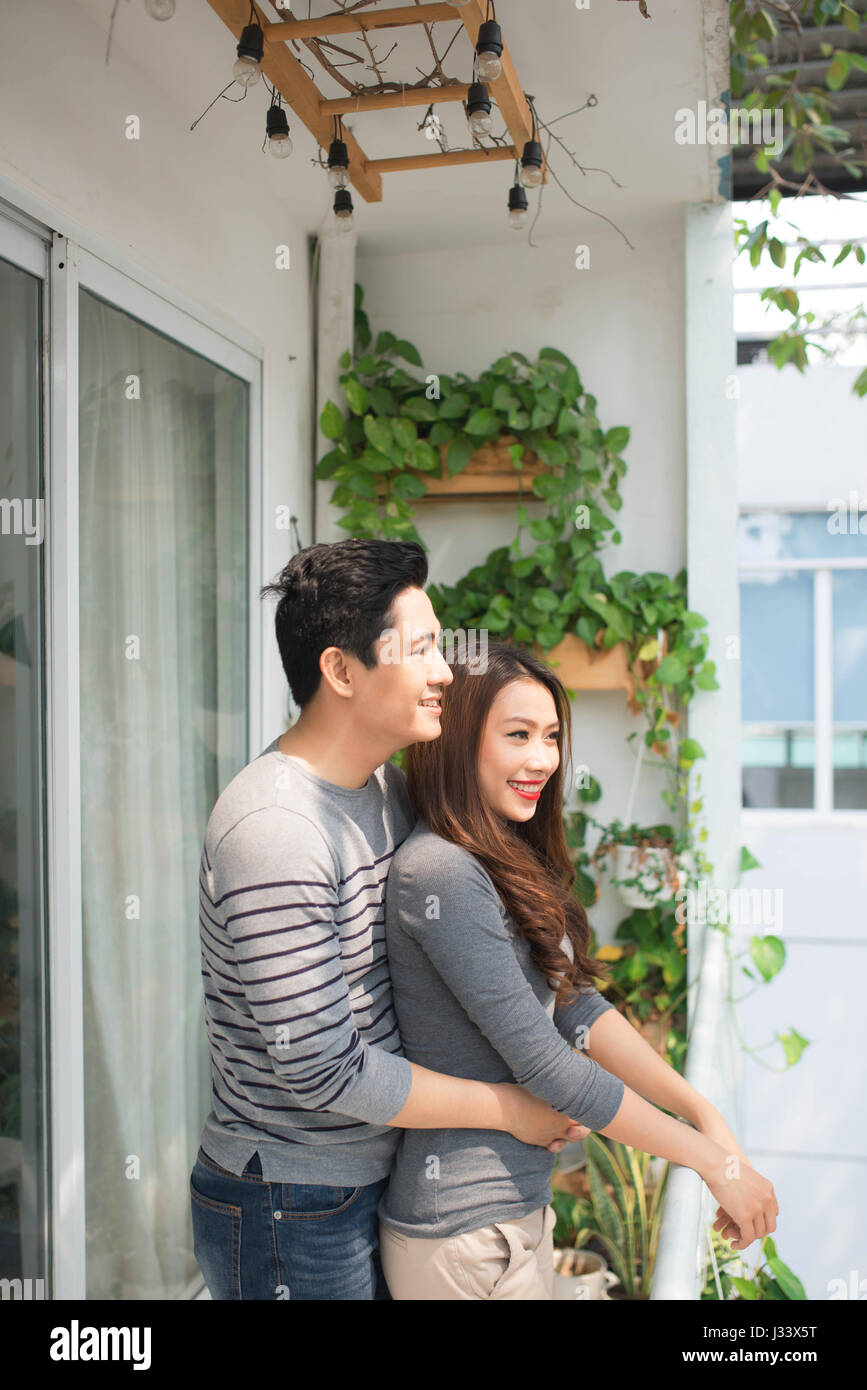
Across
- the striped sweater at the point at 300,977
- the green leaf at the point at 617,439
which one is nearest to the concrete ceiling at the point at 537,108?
the green leaf at the point at 617,439

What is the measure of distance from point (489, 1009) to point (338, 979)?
0.55 ft

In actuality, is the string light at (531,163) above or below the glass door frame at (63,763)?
above

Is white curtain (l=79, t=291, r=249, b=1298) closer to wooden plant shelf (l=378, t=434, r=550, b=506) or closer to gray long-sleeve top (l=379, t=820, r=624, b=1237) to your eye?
wooden plant shelf (l=378, t=434, r=550, b=506)

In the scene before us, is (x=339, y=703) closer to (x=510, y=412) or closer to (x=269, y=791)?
(x=269, y=791)

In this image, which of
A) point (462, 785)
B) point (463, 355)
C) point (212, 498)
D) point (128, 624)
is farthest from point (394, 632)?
point (463, 355)

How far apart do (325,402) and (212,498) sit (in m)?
0.70

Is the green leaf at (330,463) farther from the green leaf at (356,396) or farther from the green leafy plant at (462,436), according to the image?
the green leaf at (356,396)

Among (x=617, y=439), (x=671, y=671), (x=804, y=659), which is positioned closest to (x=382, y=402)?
(x=617, y=439)

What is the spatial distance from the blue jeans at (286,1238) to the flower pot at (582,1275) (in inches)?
53.7

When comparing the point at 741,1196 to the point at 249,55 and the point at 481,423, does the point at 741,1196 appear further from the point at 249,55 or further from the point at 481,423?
the point at 481,423

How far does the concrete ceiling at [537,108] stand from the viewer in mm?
1995

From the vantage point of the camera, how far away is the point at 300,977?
1064 millimetres

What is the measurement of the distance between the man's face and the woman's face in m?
0.09

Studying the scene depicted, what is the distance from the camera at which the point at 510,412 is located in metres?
2.83
